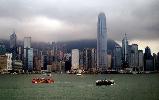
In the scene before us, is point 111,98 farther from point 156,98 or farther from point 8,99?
point 8,99

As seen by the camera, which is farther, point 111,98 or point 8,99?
point 111,98

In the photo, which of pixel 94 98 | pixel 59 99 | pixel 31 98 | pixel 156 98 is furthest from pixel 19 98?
pixel 156 98

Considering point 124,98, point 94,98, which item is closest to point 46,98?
point 94,98

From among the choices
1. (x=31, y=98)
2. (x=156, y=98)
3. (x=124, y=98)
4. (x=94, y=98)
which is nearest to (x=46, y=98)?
(x=31, y=98)

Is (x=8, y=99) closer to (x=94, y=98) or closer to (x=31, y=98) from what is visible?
(x=31, y=98)

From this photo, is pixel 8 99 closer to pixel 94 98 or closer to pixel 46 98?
pixel 46 98

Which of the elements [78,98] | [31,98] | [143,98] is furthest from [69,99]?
[143,98]
